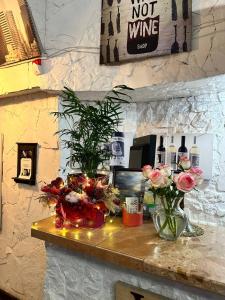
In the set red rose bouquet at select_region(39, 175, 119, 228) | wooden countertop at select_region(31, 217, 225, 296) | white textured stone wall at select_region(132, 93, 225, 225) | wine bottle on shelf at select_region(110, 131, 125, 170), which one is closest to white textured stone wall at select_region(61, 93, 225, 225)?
white textured stone wall at select_region(132, 93, 225, 225)

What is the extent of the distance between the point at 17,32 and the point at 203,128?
1.24 meters

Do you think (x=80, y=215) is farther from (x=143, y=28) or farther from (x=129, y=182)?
(x=143, y=28)

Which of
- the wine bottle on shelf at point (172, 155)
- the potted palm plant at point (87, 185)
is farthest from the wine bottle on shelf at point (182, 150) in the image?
the potted palm plant at point (87, 185)

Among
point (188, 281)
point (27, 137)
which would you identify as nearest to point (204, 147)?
point (188, 281)

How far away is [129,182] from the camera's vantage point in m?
1.41

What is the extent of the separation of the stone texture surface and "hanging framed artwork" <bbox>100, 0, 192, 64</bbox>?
1.76ft

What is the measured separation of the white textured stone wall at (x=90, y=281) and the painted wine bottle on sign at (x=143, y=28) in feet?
3.35

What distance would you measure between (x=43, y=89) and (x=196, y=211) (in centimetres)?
118

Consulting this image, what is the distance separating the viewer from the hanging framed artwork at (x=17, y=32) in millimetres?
1608

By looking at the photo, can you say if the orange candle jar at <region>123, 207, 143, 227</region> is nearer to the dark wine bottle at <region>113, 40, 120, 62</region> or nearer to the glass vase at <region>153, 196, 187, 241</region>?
the glass vase at <region>153, 196, 187, 241</region>

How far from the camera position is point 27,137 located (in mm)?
1957

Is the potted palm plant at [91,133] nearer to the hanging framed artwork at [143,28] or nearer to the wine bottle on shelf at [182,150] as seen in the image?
the hanging framed artwork at [143,28]

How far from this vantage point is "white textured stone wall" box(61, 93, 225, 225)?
1633 millimetres

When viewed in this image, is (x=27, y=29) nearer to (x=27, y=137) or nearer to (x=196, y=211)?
(x=27, y=137)
